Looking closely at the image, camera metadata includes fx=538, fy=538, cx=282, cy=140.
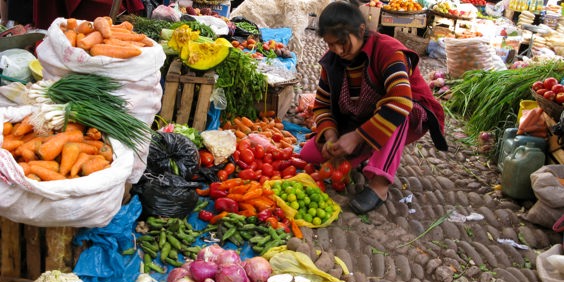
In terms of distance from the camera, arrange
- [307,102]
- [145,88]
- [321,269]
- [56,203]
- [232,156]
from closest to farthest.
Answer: [56,203] < [321,269] < [145,88] < [232,156] < [307,102]

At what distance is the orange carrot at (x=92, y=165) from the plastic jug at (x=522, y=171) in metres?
3.30

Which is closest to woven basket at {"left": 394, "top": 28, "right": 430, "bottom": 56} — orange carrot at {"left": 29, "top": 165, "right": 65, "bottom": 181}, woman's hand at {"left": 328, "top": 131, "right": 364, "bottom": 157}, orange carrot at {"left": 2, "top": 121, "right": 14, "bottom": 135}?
woman's hand at {"left": 328, "top": 131, "right": 364, "bottom": 157}

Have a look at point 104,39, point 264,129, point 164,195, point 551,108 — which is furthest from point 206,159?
point 551,108

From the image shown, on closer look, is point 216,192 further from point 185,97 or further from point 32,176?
point 32,176

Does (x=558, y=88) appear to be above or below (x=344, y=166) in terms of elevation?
above

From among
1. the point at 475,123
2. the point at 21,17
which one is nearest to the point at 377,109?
the point at 475,123

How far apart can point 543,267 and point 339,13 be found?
2.09 meters

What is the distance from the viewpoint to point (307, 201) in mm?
3762

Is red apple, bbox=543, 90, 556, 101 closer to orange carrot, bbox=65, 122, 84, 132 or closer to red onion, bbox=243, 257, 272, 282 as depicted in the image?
red onion, bbox=243, 257, 272, 282

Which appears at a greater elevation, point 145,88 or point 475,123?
point 145,88

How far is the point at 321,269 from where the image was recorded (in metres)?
2.97

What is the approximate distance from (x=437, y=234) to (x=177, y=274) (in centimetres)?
197

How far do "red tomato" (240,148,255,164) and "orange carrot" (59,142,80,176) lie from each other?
6.25ft

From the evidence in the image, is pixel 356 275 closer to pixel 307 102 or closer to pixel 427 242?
pixel 427 242
